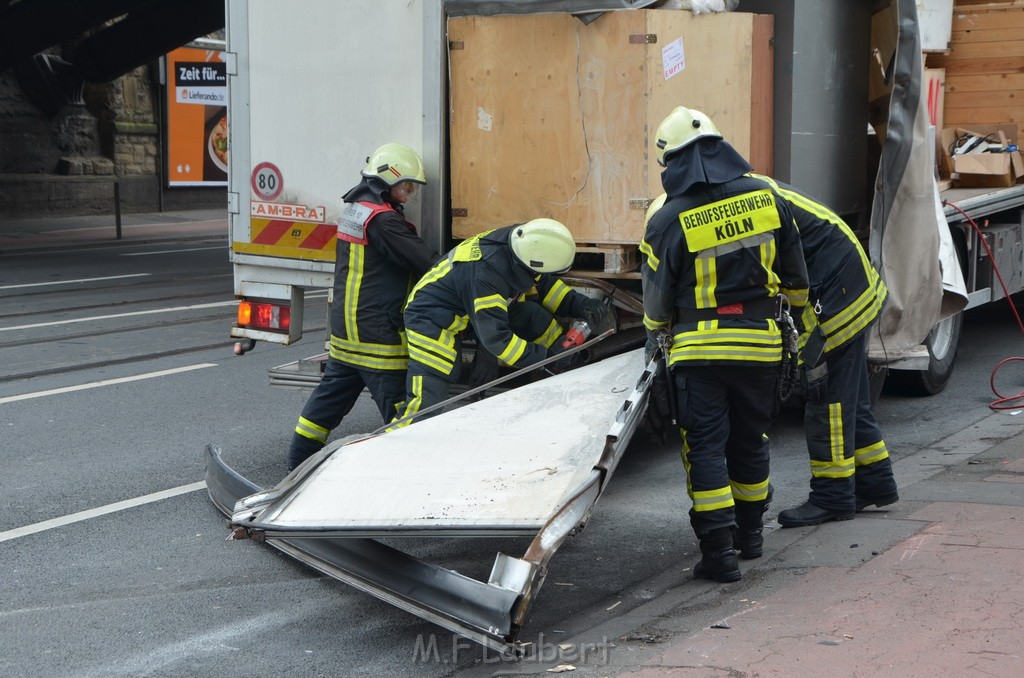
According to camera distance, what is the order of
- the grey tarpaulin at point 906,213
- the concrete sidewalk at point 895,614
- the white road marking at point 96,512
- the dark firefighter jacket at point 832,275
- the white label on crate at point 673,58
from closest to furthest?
the concrete sidewalk at point 895,614 → the dark firefighter jacket at point 832,275 → the white road marking at point 96,512 → the white label on crate at point 673,58 → the grey tarpaulin at point 906,213

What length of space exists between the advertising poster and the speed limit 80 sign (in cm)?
1972

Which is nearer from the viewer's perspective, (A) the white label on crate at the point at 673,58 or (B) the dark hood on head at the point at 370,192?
(A) the white label on crate at the point at 673,58

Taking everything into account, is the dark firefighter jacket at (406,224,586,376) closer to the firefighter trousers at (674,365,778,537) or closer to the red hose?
the firefighter trousers at (674,365,778,537)

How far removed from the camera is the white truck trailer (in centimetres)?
563

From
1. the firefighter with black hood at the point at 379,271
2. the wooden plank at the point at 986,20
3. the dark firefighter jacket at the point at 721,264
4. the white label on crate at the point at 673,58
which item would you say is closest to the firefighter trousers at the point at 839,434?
the dark firefighter jacket at the point at 721,264

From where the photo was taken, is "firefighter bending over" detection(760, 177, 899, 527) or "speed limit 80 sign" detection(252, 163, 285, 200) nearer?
"firefighter bending over" detection(760, 177, 899, 527)

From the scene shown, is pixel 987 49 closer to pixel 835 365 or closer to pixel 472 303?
pixel 835 365

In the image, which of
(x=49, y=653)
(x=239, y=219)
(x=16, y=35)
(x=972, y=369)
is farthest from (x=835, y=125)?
(x=16, y=35)

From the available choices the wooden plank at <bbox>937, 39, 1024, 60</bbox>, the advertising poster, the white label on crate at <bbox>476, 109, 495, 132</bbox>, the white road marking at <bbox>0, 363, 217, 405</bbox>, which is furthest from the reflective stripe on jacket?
the advertising poster

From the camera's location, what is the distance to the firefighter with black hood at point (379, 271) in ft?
18.8

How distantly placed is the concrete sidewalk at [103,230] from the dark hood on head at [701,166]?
1550 centimetres

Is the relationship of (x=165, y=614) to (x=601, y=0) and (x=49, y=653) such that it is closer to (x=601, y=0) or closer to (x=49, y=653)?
(x=49, y=653)

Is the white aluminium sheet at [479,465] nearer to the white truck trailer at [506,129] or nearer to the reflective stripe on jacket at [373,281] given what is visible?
the white truck trailer at [506,129]

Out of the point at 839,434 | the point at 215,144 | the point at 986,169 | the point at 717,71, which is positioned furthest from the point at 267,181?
the point at 215,144
